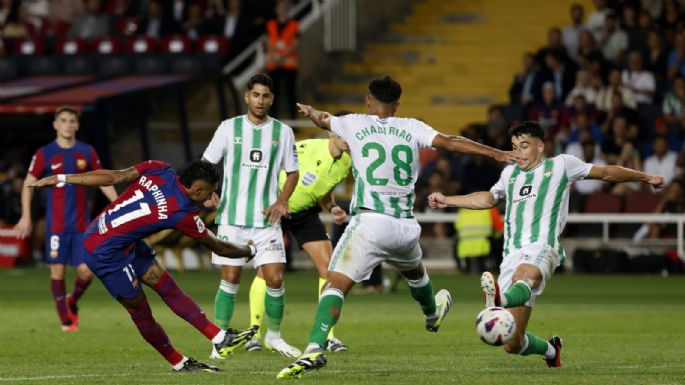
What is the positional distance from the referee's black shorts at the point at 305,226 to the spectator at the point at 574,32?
48.4 ft

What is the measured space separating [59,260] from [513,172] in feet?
17.8

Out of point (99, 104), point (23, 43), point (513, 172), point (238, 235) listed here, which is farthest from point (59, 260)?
point (23, 43)

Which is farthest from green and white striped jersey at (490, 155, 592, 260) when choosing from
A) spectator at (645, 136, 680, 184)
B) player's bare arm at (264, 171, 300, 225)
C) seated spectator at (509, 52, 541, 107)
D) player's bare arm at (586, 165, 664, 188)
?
seated spectator at (509, 52, 541, 107)

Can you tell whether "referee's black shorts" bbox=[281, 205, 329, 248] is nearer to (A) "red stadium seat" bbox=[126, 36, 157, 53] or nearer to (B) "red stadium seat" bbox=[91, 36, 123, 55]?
(A) "red stadium seat" bbox=[126, 36, 157, 53]

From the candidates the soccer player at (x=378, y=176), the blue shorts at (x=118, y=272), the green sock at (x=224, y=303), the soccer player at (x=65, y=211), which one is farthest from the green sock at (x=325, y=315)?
the soccer player at (x=65, y=211)

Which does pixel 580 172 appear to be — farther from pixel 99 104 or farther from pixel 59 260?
pixel 99 104

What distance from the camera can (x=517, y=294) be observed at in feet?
34.3

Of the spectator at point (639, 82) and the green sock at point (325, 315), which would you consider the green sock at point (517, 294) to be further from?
the spectator at point (639, 82)

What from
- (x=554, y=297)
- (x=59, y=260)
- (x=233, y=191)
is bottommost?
(x=554, y=297)

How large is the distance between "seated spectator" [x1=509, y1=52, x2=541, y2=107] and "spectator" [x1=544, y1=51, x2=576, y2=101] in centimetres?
24

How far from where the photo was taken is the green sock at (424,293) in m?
11.5

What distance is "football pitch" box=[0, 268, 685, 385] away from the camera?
1040 centimetres

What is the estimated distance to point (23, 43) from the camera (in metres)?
30.8

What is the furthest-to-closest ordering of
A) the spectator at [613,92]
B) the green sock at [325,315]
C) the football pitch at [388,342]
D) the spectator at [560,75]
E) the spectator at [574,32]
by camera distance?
1. the spectator at [574,32]
2. the spectator at [560,75]
3. the spectator at [613,92]
4. the football pitch at [388,342]
5. the green sock at [325,315]
